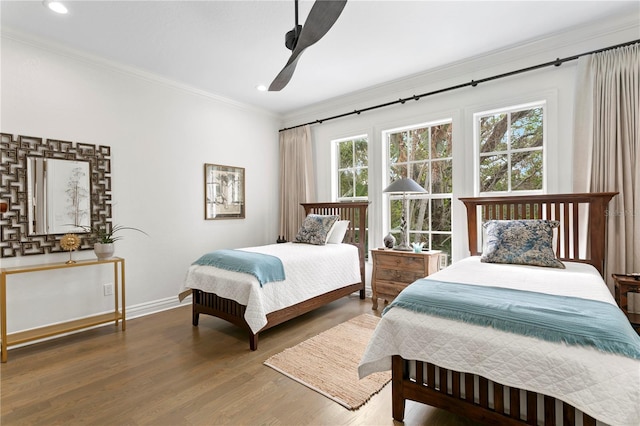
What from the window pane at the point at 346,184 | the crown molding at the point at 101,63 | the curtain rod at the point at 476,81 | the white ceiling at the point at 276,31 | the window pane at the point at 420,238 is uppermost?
the white ceiling at the point at 276,31

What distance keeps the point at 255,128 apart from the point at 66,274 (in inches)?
118

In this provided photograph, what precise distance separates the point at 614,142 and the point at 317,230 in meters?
2.91

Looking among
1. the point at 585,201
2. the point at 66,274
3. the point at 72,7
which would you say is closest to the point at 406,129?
the point at 585,201

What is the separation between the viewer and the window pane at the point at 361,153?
4469 millimetres

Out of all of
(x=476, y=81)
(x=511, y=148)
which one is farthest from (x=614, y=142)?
(x=476, y=81)

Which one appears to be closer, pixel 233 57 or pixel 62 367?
pixel 62 367

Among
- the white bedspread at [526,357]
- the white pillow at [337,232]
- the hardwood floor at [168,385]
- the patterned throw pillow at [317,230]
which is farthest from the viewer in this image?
the white pillow at [337,232]

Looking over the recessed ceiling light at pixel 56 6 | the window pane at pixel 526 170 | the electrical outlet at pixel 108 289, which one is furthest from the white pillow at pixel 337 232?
the recessed ceiling light at pixel 56 6

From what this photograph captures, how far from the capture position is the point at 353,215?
4266 mm

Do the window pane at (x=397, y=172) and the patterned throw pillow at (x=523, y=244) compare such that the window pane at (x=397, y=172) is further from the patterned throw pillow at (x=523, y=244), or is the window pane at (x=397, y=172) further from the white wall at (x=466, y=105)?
the patterned throw pillow at (x=523, y=244)

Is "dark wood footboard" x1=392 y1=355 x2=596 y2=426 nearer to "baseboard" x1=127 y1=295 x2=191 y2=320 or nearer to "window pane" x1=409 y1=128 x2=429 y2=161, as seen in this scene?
"window pane" x1=409 y1=128 x2=429 y2=161

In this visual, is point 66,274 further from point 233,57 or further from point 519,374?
point 519,374

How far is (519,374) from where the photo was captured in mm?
1281

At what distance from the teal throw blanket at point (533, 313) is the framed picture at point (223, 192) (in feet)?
10.5
